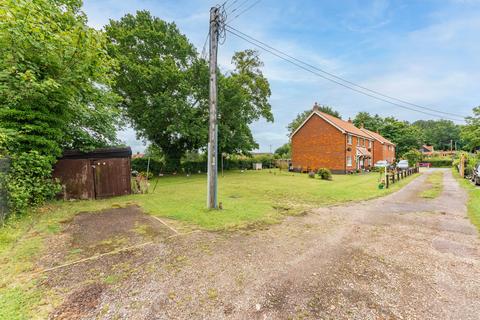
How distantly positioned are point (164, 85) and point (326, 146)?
1976 cm

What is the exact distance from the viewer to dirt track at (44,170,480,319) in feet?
8.88

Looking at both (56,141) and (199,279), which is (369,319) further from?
(56,141)

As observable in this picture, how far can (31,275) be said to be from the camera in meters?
3.45

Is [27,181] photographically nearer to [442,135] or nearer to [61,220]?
[61,220]

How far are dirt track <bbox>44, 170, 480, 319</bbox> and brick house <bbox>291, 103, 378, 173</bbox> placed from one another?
20.7 metres

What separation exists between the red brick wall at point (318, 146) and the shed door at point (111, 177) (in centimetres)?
2167

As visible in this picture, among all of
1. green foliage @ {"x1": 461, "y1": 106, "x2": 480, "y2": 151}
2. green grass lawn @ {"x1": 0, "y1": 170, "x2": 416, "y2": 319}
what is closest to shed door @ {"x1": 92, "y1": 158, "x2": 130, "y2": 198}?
green grass lawn @ {"x1": 0, "y1": 170, "x2": 416, "y2": 319}

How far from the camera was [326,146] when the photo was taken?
87.3ft

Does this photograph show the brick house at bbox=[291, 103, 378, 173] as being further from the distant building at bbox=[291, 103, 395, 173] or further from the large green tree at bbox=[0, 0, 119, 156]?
the large green tree at bbox=[0, 0, 119, 156]

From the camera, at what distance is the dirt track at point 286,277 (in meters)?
2.71

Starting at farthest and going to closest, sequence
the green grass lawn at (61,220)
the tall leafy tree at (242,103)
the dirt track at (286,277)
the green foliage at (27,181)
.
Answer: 1. the tall leafy tree at (242,103)
2. the green foliage at (27,181)
3. the green grass lawn at (61,220)
4. the dirt track at (286,277)

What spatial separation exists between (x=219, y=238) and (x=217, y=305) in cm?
243

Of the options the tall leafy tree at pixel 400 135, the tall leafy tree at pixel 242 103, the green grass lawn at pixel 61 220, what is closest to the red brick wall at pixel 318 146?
the tall leafy tree at pixel 242 103

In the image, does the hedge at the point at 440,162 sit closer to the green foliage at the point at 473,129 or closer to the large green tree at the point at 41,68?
the green foliage at the point at 473,129
